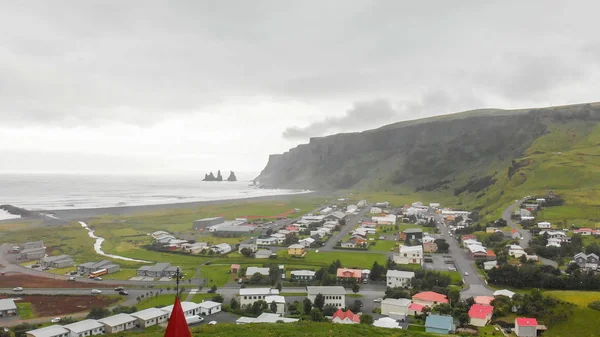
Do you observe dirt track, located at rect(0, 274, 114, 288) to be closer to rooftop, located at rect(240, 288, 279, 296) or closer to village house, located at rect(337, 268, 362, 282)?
rooftop, located at rect(240, 288, 279, 296)

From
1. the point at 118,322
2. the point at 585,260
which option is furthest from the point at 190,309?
the point at 585,260

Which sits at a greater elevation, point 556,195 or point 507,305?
point 556,195

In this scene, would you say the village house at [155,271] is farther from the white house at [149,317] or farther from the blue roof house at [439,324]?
the blue roof house at [439,324]

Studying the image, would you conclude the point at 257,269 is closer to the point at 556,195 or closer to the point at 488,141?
the point at 556,195

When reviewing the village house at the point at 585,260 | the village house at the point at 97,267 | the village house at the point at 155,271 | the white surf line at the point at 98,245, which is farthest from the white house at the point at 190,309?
the village house at the point at 585,260

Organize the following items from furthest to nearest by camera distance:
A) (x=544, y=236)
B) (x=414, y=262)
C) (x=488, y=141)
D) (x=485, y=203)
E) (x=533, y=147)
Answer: (x=488, y=141) < (x=533, y=147) < (x=485, y=203) < (x=544, y=236) < (x=414, y=262)

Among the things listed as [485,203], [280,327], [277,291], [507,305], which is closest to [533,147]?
[485,203]

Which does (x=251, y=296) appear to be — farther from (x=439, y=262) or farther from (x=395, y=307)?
(x=439, y=262)
